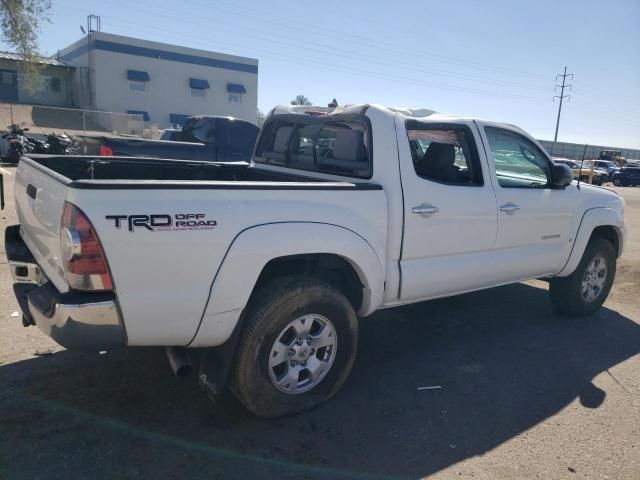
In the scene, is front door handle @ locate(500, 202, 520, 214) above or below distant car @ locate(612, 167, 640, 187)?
above

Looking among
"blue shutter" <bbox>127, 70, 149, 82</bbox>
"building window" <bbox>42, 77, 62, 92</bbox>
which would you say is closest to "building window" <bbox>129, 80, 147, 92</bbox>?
"blue shutter" <bbox>127, 70, 149, 82</bbox>

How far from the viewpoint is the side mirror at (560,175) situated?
470 cm

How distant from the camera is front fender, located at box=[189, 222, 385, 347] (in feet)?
9.30

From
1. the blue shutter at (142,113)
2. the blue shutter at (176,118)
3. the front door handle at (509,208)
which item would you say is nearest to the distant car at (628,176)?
the blue shutter at (176,118)

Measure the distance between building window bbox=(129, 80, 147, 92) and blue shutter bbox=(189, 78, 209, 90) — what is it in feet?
11.2

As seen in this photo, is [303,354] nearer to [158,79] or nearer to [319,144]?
[319,144]

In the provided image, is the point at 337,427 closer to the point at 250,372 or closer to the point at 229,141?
the point at 250,372

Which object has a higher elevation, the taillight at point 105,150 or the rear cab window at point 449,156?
the rear cab window at point 449,156

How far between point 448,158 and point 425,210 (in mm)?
784

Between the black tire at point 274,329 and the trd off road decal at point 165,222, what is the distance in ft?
2.10

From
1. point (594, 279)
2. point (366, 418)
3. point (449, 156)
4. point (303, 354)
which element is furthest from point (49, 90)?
point (366, 418)

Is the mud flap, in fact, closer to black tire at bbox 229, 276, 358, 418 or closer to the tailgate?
black tire at bbox 229, 276, 358, 418

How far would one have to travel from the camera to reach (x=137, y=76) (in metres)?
36.0

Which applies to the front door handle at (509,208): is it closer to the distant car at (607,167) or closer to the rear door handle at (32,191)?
the rear door handle at (32,191)
